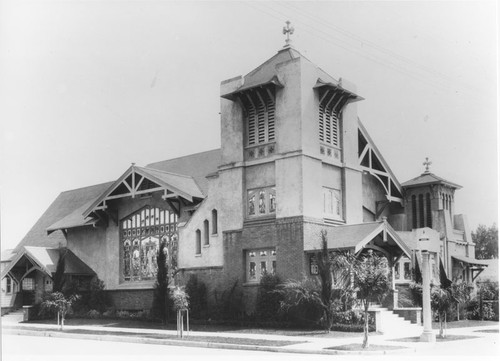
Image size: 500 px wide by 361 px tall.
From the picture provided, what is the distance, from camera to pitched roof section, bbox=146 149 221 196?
37575 millimetres

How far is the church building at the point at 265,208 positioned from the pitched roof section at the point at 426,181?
75 mm

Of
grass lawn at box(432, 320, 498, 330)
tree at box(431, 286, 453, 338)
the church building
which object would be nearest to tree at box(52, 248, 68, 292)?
the church building

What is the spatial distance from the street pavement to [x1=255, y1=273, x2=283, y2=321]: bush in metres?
3.46

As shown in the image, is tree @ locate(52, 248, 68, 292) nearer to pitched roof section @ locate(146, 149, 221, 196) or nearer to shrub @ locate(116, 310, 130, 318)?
shrub @ locate(116, 310, 130, 318)

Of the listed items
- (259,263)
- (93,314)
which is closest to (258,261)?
(259,263)

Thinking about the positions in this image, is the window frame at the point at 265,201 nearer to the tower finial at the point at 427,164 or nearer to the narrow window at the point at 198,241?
the narrow window at the point at 198,241

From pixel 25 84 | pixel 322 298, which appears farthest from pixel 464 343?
pixel 25 84

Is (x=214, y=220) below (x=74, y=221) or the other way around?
below

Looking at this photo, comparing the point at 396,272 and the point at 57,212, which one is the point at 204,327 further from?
the point at 57,212

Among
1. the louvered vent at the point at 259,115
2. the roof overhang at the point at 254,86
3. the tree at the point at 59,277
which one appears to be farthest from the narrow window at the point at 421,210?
the tree at the point at 59,277

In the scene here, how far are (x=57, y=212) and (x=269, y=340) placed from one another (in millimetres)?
28750

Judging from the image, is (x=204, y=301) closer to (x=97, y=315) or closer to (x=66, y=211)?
(x=97, y=315)

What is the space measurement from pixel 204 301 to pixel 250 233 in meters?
4.14

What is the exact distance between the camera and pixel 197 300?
1281 inches
